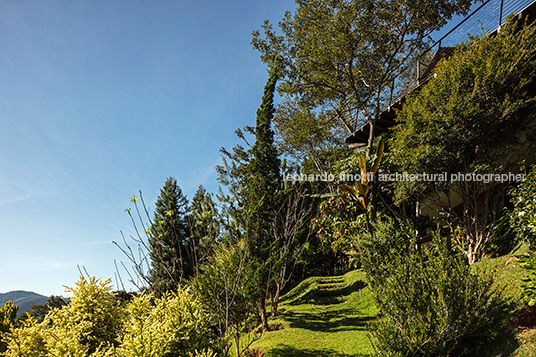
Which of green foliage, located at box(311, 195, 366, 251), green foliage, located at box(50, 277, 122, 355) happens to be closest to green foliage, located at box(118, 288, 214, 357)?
green foliage, located at box(50, 277, 122, 355)

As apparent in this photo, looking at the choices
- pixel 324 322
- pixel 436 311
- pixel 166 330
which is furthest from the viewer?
pixel 324 322

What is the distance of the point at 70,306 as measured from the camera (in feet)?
18.1

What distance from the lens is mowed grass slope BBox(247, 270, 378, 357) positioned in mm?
6758

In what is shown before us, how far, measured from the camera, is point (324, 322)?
888 centimetres

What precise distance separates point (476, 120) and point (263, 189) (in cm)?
580

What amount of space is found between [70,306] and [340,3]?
12930 millimetres

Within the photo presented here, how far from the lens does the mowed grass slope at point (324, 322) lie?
6.76 metres

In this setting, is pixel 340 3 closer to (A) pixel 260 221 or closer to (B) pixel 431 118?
(B) pixel 431 118

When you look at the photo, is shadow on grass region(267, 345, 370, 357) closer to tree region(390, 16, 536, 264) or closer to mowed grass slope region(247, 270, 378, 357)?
mowed grass slope region(247, 270, 378, 357)

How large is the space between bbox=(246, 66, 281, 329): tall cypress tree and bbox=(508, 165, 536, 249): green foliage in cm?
562

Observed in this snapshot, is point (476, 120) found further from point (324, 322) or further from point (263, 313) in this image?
point (263, 313)

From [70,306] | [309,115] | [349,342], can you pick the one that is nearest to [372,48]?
[309,115]

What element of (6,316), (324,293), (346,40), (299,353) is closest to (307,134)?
(346,40)

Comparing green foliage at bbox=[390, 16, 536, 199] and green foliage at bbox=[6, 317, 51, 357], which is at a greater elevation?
green foliage at bbox=[390, 16, 536, 199]
